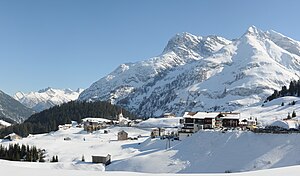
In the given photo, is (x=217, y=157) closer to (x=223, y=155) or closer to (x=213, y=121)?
(x=223, y=155)

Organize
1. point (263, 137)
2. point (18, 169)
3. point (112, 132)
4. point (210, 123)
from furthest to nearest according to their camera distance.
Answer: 1. point (112, 132)
2. point (210, 123)
3. point (263, 137)
4. point (18, 169)

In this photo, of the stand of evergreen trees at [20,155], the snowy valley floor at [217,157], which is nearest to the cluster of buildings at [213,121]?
the snowy valley floor at [217,157]

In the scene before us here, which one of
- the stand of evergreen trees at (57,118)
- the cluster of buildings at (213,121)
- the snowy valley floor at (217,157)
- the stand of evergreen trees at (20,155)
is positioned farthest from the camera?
the stand of evergreen trees at (57,118)

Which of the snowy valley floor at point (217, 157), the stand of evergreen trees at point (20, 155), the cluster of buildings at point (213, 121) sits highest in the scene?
the cluster of buildings at point (213, 121)

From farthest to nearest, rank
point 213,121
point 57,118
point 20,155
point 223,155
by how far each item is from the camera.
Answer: point 57,118
point 213,121
point 20,155
point 223,155

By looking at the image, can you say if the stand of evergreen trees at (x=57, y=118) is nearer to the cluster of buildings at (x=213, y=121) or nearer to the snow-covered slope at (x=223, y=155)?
the cluster of buildings at (x=213, y=121)

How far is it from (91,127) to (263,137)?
275 feet

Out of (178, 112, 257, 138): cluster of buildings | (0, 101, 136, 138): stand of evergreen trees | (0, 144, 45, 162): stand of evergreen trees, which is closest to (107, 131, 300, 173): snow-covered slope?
(0, 144, 45, 162): stand of evergreen trees

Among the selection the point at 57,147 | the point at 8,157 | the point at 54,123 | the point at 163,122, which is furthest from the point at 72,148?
the point at 54,123

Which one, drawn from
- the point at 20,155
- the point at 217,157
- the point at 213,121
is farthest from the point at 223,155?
the point at 213,121

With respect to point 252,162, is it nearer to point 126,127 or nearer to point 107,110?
point 126,127

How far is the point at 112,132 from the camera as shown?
11762cm

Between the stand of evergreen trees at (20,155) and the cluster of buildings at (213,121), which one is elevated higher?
the cluster of buildings at (213,121)

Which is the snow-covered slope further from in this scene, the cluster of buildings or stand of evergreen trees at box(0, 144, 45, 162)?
the cluster of buildings
